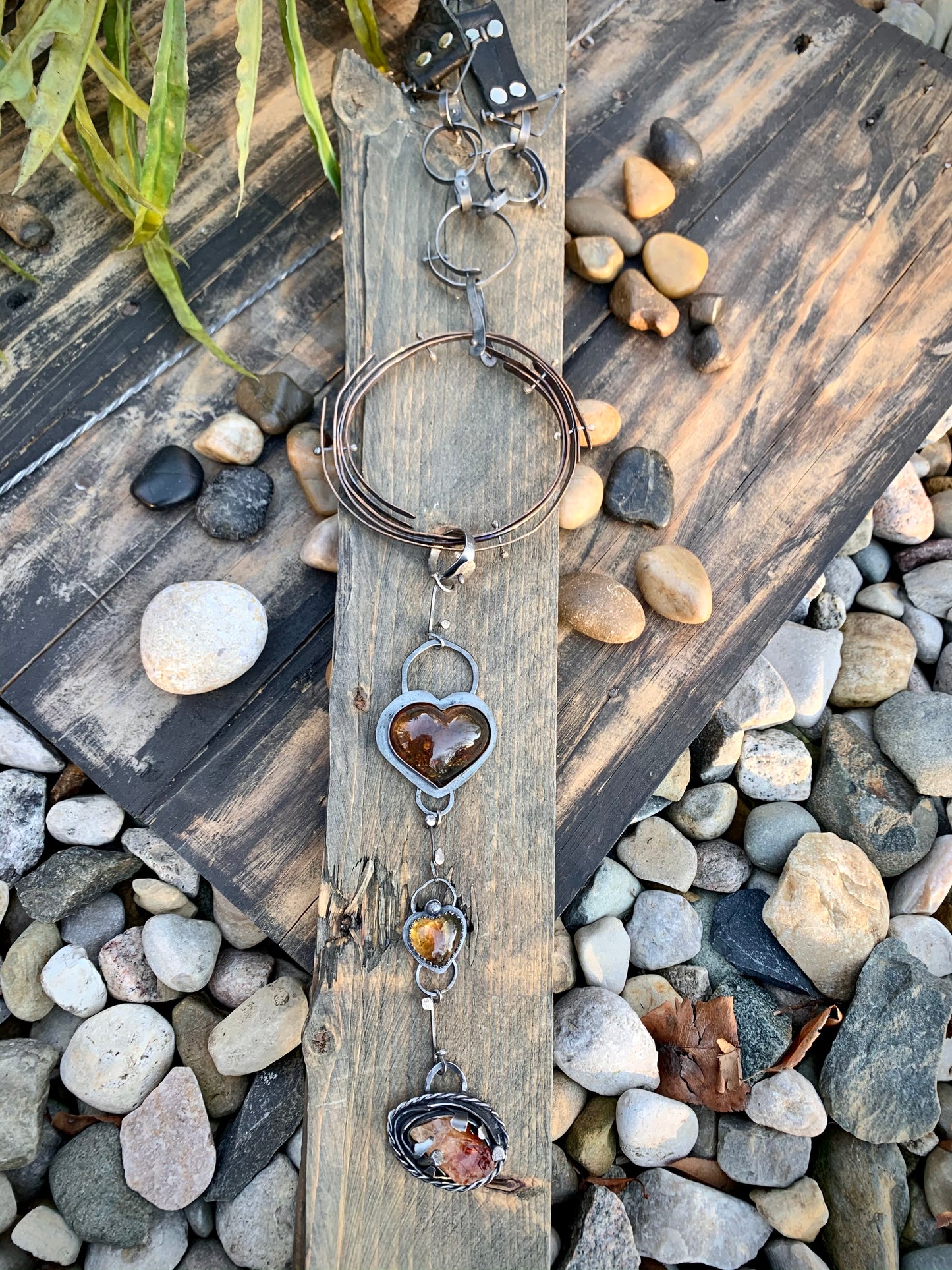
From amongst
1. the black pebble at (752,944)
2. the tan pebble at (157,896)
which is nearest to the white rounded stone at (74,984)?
the tan pebble at (157,896)

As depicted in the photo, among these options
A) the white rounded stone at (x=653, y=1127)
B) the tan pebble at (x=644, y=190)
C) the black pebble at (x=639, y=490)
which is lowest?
the white rounded stone at (x=653, y=1127)

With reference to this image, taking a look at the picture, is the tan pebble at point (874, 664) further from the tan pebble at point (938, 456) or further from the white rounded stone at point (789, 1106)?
the white rounded stone at point (789, 1106)

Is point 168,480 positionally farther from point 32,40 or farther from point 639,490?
point 639,490

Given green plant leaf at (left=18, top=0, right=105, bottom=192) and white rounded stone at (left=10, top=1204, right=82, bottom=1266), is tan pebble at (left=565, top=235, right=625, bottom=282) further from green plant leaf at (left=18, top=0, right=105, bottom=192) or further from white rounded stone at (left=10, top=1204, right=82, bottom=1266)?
white rounded stone at (left=10, top=1204, right=82, bottom=1266)

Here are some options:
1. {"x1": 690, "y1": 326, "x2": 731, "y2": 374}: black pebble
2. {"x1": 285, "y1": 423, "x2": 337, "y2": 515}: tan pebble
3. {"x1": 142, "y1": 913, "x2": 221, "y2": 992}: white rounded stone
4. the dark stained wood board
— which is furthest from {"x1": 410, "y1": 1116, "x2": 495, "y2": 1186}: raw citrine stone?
{"x1": 690, "y1": 326, "x2": 731, "y2": 374}: black pebble

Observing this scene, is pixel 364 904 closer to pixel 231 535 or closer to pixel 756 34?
pixel 231 535

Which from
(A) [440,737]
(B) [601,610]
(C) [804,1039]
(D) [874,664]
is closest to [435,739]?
(A) [440,737]
